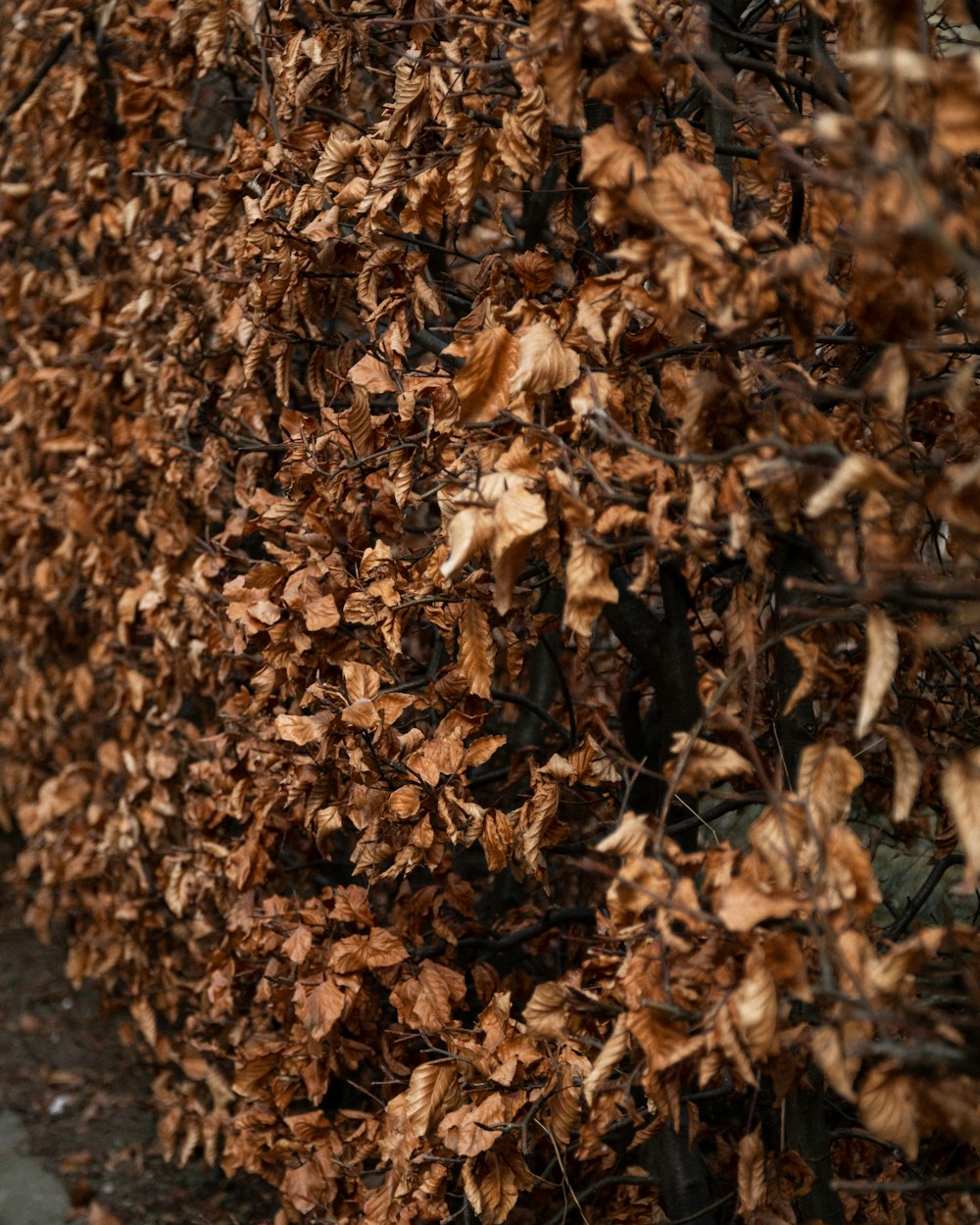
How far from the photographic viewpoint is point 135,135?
355 centimetres

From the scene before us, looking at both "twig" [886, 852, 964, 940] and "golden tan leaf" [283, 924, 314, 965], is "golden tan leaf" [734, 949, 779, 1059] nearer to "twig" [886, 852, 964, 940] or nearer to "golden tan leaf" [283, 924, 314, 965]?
"twig" [886, 852, 964, 940]

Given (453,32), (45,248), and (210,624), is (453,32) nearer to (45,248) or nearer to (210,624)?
(210,624)

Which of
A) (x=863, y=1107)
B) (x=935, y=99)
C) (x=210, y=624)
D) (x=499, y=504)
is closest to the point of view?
(x=935, y=99)

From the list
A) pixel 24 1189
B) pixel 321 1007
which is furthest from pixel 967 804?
pixel 24 1189

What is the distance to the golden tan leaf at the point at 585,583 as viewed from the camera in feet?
5.16

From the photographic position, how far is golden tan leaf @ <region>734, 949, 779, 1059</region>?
1355mm

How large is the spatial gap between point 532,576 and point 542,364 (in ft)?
2.55

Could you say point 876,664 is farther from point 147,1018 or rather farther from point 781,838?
point 147,1018

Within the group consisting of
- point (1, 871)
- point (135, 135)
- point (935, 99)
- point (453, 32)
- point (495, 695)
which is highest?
point (935, 99)

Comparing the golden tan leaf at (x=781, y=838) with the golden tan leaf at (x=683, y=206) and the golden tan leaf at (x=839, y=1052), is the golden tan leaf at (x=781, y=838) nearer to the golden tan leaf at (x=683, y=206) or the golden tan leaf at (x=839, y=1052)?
the golden tan leaf at (x=839, y=1052)

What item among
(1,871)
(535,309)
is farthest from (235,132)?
(1,871)

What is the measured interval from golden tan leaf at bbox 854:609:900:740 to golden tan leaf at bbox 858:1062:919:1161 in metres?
0.38

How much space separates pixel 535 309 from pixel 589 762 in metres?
0.82

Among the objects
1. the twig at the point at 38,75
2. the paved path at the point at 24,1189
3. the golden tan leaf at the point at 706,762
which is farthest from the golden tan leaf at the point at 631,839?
the twig at the point at 38,75
